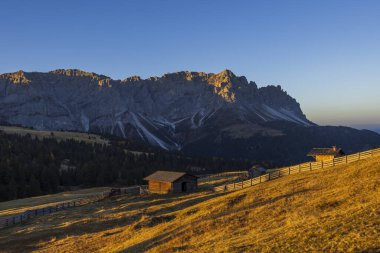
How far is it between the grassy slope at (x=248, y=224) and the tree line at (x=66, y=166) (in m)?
69.4

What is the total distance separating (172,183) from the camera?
229 ft

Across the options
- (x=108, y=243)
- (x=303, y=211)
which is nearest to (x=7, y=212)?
(x=108, y=243)

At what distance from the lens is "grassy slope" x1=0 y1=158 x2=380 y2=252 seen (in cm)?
2111

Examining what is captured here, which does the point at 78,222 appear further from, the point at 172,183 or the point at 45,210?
the point at 172,183

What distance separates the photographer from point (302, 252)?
18.6m

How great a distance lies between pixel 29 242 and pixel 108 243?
1290 cm

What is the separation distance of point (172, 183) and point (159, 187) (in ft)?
12.4

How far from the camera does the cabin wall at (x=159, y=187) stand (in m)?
70.5

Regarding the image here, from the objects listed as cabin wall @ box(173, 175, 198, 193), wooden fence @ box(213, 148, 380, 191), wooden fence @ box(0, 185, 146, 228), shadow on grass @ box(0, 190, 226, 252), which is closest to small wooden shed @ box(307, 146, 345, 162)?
wooden fence @ box(213, 148, 380, 191)

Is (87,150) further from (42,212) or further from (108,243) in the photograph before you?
(108,243)

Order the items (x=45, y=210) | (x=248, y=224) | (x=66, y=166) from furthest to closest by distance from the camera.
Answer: (x=66, y=166) → (x=45, y=210) → (x=248, y=224)

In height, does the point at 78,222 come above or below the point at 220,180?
below

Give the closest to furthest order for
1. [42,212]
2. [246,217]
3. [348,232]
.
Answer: [348,232] → [246,217] → [42,212]

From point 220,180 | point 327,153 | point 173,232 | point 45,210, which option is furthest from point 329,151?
point 45,210
